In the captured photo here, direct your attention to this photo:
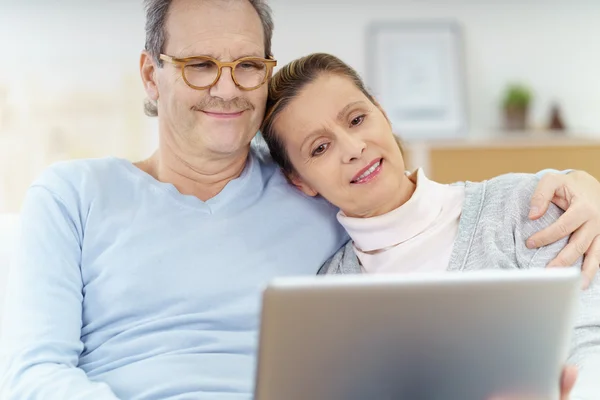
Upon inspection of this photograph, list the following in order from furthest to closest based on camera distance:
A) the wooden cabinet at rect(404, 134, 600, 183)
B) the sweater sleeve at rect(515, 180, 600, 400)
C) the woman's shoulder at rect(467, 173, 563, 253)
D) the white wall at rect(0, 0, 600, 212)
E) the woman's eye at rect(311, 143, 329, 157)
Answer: the white wall at rect(0, 0, 600, 212) < the wooden cabinet at rect(404, 134, 600, 183) < the woman's eye at rect(311, 143, 329, 157) < the woman's shoulder at rect(467, 173, 563, 253) < the sweater sleeve at rect(515, 180, 600, 400)

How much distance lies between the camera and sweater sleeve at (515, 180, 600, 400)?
1.25 meters

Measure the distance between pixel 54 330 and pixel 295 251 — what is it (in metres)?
0.51

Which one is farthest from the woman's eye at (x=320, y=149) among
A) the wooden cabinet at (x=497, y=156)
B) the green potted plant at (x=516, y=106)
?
the green potted plant at (x=516, y=106)

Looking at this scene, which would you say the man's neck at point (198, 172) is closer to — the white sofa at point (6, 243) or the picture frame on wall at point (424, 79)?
the white sofa at point (6, 243)

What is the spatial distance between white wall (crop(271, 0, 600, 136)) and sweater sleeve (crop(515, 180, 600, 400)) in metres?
3.21

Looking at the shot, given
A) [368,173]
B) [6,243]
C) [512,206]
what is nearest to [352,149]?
[368,173]

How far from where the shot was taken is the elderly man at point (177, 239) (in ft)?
4.56

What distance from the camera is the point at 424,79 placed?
466cm

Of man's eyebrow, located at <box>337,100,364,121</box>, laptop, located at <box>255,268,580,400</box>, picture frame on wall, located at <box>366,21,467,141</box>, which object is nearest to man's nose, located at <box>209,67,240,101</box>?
man's eyebrow, located at <box>337,100,364,121</box>

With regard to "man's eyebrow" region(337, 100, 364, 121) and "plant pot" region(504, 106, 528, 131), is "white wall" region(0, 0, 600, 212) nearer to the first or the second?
"plant pot" region(504, 106, 528, 131)

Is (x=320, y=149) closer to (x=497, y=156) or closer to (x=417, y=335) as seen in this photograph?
(x=417, y=335)

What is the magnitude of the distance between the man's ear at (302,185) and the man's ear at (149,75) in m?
0.37

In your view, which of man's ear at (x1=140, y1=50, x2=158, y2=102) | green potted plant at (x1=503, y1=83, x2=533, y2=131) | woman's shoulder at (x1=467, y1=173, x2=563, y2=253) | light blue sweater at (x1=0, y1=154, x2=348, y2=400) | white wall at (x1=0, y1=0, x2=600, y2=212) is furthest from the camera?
green potted plant at (x1=503, y1=83, x2=533, y2=131)

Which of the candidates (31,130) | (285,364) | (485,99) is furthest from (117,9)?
(285,364)
